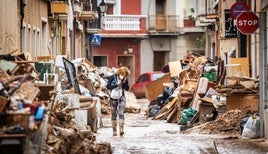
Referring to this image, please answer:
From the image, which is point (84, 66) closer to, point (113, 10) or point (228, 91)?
point (228, 91)

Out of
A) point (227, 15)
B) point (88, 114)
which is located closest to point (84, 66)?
point (227, 15)

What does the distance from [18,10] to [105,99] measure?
425 inches

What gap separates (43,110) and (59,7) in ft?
67.7

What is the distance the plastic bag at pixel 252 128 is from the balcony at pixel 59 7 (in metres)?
12.1

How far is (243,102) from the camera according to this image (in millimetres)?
Answer: 22969

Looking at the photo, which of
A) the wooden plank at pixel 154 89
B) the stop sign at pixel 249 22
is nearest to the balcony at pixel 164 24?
the wooden plank at pixel 154 89

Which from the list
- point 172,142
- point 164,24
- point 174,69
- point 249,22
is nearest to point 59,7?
point 174,69

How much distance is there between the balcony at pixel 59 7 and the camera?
3120cm

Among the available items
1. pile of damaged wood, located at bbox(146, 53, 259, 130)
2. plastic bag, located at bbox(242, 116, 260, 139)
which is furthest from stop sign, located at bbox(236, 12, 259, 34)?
plastic bag, located at bbox(242, 116, 260, 139)

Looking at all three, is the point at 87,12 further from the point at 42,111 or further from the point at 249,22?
the point at 42,111

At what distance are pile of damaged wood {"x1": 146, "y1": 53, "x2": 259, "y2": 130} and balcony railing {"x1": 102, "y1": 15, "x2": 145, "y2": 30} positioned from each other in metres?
20.7

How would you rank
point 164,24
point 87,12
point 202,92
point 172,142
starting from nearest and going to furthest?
point 172,142 → point 202,92 → point 87,12 → point 164,24

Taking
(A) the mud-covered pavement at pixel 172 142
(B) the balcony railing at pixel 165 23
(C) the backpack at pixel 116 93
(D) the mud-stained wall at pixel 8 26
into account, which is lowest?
(A) the mud-covered pavement at pixel 172 142

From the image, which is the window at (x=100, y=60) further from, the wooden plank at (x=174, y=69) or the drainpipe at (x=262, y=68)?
the drainpipe at (x=262, y=68)
